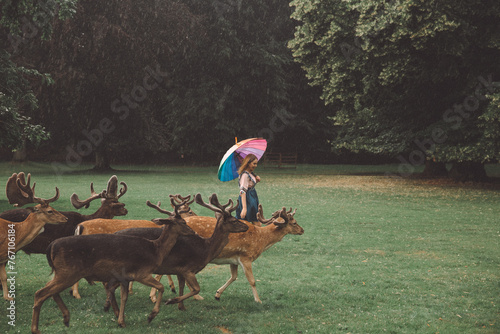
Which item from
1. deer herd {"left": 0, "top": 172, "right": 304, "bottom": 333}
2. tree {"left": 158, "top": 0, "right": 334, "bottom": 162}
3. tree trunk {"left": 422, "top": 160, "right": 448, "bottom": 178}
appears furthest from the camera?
tree {"left": 158, "top": 0, "right": 334, "bottom": 162}

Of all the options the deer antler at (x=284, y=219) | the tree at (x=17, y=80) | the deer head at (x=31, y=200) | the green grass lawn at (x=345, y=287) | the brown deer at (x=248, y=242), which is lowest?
the green grass lawn at (x=345, y=287)

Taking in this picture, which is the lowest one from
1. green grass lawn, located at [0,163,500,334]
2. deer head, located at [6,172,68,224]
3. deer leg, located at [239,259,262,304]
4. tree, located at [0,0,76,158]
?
green grass lawn, located at [0,163,500,334]

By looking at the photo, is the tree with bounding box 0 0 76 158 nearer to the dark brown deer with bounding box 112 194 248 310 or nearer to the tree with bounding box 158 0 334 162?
the dark brown deer with bounding box 112 194 248 310

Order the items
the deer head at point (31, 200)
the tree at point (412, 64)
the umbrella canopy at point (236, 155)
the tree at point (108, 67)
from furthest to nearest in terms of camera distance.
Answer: the tree at point (108, 67) → the tree at point (412, 64) → the umbrella canopy at point (236, 155) → the deer head at point (31, 200)

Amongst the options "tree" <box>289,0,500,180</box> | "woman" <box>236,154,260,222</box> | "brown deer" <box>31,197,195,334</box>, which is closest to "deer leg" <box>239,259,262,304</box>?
"brown deer" <box>31,197,195,334</box>

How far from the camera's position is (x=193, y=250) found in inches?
275

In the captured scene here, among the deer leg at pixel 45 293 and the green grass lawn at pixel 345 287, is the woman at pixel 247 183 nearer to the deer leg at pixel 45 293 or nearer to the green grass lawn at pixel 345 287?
the green grass lawn at pixel 345 287

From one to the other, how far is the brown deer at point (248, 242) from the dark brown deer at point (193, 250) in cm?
47

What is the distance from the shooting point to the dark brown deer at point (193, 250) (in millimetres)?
6840

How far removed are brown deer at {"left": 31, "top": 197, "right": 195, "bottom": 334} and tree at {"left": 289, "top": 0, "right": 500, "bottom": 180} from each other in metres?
19.4

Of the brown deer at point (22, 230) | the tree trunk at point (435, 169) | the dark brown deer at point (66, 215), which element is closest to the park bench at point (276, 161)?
the tree trunk at point (435, 169)

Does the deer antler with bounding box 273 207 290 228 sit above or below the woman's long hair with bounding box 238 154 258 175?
below

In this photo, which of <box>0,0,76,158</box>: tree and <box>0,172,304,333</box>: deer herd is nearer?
<box>0,172,304,333</box>: deer herd

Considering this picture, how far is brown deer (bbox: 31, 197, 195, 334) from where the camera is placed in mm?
6082
